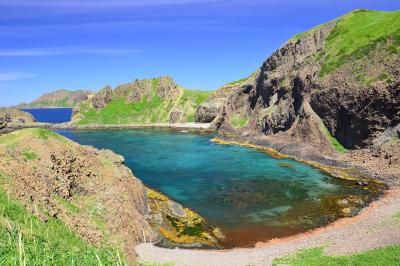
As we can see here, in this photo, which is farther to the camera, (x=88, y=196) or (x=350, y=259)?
(x=88, y=196)

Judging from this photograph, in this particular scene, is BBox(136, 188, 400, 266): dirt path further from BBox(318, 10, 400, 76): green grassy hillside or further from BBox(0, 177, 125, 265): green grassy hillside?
BBox(318, 10, 400, 76): green grassy hillside

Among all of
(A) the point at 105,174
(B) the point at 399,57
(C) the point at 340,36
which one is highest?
(C) the point at 340,36

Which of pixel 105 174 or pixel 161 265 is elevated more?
Answer: pixel 105 174

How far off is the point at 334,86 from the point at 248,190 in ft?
167

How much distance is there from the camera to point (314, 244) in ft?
154

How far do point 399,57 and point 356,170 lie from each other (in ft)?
109

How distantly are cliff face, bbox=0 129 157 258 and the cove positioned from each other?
1571 cm

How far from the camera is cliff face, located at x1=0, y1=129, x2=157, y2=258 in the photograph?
116ft

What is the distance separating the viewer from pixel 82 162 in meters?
50.0

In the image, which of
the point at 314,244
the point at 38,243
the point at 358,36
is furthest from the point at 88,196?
the point at 358,36

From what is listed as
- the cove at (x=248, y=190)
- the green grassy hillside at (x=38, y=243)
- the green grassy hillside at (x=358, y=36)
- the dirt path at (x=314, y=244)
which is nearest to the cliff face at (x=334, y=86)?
the green grassy hillside at (x=358, y=36)

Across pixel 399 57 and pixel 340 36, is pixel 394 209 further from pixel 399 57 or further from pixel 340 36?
pixel 340 36

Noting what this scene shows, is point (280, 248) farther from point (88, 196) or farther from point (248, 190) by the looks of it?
point (248, 190)

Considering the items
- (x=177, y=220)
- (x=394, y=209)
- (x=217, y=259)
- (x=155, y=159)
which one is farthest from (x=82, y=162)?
(x=155, y=159)
